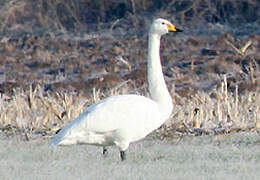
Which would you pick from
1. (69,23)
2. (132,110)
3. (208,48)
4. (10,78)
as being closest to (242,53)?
(208,48)

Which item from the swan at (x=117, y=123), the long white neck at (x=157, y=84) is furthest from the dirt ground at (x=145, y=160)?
the long white neck at (x=157, y=84)

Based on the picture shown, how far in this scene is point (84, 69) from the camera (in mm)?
21922

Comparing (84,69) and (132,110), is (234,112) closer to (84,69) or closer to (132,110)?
(132,110)

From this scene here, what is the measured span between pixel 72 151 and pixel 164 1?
68.7ft

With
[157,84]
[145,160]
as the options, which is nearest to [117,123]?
[145,160]

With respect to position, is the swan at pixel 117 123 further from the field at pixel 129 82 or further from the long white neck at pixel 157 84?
the field at pixel 129 82

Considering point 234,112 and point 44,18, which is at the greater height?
point 44,18

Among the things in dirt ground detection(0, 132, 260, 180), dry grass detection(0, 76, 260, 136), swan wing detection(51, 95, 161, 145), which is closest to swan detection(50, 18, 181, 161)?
swan wing detection(51, 95, 161, 145)

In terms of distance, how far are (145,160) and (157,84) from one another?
748 millimetres

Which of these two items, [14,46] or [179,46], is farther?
[14,46]

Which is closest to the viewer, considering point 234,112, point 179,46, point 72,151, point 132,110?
point 132,110

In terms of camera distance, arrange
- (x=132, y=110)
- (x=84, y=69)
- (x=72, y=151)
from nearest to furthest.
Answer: (x=132, y=110) → (x=72, y=151) → (x=84, y=69)

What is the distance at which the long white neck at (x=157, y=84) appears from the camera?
8.52m

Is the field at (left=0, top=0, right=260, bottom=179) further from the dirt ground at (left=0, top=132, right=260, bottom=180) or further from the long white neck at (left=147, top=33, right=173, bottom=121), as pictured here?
the long white neck at (left=147, top=33, right=173, bottom=121)
